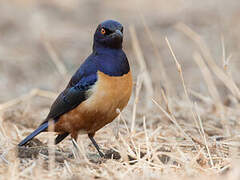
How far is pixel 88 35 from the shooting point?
37.7ft

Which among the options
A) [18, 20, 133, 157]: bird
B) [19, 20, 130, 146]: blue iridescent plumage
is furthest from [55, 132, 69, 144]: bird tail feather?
[19, 20, 130, 146]: blue iridescent plumage

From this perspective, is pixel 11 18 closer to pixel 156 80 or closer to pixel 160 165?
pixel 156 80

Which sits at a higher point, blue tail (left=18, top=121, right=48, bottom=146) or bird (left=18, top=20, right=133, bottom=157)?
bird (left=18, top=20, right=133, bottom=157)

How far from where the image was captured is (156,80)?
8133 millimetres

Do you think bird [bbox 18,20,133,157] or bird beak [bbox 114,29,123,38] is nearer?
bird [bbox 18,20,133,157]

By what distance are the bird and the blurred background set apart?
9.37ft

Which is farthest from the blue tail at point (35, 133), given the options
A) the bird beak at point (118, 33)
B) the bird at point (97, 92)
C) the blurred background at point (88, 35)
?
the blurred background at point (88, 35)

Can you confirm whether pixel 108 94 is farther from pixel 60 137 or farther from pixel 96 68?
pixel 60 137

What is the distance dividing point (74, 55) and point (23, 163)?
20.8 feet

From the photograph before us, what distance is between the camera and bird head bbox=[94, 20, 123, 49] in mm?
4820

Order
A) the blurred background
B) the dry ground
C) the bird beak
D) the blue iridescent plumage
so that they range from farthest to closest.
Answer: the blurred background → the bird beak → the blue iridescent plumage → the dry ground

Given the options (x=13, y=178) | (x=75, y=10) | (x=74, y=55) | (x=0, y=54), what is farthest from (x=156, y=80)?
(x=75, y=10)

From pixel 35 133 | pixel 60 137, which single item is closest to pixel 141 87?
pixel 60 137

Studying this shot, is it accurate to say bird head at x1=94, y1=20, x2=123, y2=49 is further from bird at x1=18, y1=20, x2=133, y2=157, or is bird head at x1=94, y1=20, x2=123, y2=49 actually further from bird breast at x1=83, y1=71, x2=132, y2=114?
bird breast at x1=83, y1=71, x2=132, y2=114
